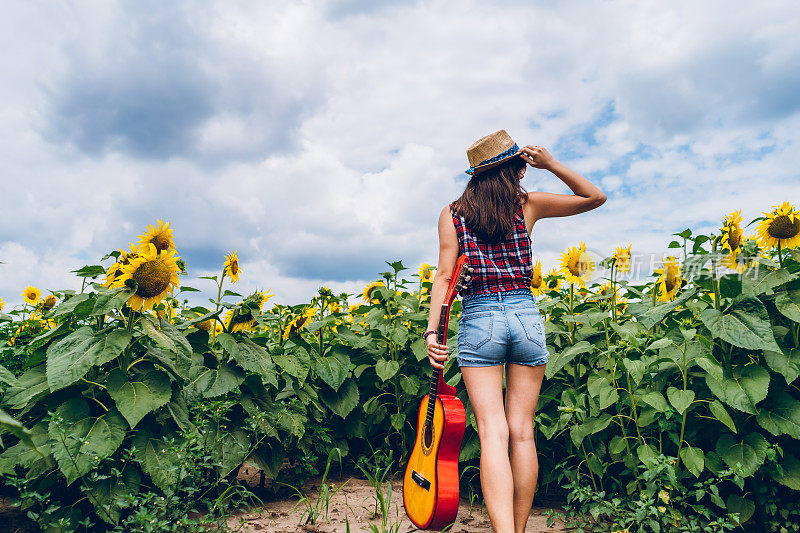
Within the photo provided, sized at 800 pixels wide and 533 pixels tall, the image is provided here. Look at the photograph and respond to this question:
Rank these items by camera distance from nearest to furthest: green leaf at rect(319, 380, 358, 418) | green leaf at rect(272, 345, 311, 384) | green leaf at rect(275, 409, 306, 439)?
green leaf at rect(275, 409, 306, 439) → green leaf at rect(272, 345, 311, 384) → green leaf at rect(319, 380, 358, 418)

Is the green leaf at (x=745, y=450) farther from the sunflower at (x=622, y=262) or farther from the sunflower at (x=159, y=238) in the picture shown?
the sunflower at (x=159, y=238)

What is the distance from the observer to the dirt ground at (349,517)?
347cm

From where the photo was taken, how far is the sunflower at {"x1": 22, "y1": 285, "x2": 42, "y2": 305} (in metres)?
7.12

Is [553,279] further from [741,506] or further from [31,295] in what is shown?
[31,295]

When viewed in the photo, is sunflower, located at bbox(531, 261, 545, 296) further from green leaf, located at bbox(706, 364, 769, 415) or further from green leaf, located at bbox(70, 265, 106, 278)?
green leaf, located at bbox(70, 265, 106, 278)

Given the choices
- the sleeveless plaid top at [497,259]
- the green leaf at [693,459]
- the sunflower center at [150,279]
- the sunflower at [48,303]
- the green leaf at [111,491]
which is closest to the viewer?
the green leaf at [111,491]

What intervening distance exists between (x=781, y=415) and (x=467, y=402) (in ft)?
6.26

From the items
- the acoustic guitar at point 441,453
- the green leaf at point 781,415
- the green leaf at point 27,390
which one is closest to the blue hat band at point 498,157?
the acoustic guitar at point 441,453

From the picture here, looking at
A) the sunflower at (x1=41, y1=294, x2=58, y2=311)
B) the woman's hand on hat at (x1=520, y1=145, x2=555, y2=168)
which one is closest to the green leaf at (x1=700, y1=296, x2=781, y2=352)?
the woman's hand on hat at (x1=520, y1=145, x2=555, y2=168)

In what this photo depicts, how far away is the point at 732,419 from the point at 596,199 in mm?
1541

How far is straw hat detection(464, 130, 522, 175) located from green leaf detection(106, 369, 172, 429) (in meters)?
2.20

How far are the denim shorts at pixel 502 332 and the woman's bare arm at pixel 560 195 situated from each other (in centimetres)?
60

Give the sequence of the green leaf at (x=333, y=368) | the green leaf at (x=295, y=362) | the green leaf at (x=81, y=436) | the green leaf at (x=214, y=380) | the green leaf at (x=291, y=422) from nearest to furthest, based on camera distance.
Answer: the green leaf at (x=81, y=436)
the green leaf at (x=214, y=380)
the green leaf at (x=291, y=422)
the green leaf at (x=295, y=362)
the green leaf at (x=333, y=368)

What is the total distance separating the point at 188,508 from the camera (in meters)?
3.17
